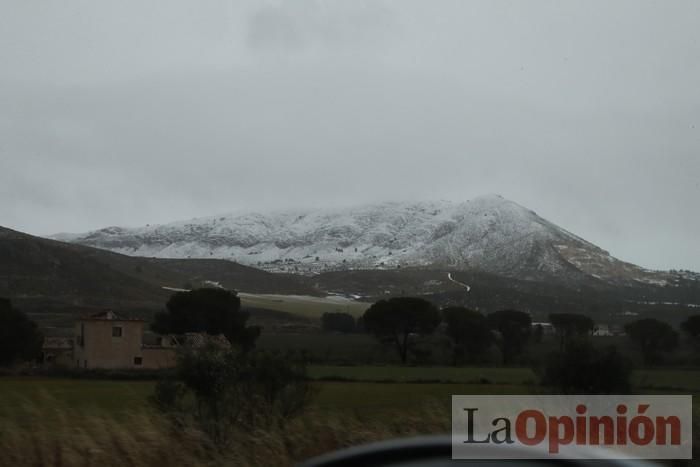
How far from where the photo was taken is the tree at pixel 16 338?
214 ft

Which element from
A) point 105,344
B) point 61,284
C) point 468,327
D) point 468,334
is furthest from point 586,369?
point 61,284

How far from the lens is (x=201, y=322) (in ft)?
253

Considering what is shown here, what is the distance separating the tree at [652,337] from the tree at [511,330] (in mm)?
9034

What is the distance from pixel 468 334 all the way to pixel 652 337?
18328 mm

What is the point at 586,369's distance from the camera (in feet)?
84.5

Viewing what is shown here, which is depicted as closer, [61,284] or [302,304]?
[61,284]

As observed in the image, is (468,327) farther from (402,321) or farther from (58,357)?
(58,357)

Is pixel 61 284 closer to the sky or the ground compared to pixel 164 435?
closer to the sky

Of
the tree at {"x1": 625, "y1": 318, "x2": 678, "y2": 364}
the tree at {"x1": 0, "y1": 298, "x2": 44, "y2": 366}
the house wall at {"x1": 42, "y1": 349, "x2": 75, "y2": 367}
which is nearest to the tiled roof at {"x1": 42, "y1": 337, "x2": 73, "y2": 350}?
the house wall at {"x1": 42, "y1": 349, "x2": 75, "y2": 367}

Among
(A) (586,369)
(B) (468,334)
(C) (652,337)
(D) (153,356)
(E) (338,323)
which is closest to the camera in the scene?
(A) (586,369)

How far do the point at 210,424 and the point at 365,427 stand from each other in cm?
198

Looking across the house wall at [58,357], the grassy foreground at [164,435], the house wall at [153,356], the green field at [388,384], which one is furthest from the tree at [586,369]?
the house wall at [58,357]

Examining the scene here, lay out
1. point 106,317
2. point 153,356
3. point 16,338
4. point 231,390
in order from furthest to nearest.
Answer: point 106,317, point 153,356, point 16,338, point 231,390

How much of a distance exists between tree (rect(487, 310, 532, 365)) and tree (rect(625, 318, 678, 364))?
9.03m
